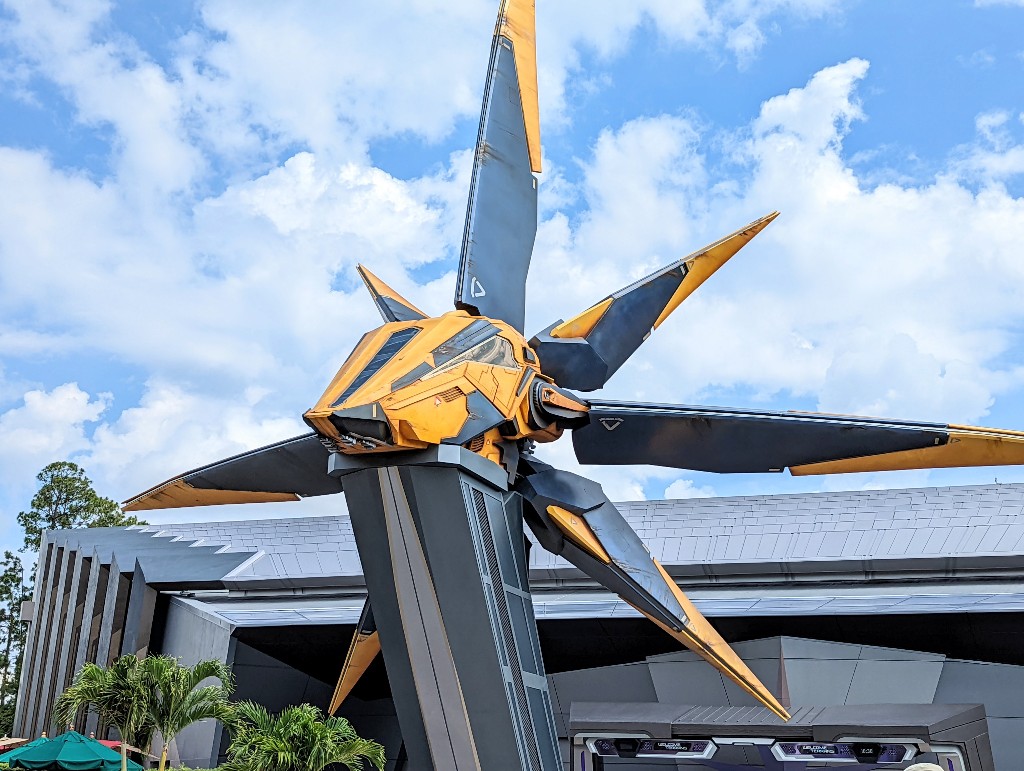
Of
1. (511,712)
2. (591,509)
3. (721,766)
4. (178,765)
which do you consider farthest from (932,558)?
(178,765)

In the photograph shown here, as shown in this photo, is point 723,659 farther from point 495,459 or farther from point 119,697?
point 119,697

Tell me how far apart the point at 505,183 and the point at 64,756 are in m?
14.0

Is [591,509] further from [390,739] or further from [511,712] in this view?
[390,739]

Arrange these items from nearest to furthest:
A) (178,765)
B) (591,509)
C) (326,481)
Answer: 1. (591,509)
2. (326,481)
3. (178,765)

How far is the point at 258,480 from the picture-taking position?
14.8 metres

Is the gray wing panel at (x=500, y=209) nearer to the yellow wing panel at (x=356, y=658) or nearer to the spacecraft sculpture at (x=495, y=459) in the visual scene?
the spacecraft sculpture at (x=495, y=459)

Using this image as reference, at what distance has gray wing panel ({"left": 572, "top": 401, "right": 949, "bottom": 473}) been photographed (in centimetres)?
1263

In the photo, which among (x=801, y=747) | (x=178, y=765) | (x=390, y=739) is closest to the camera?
(x=801, y=747)

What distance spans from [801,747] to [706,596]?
19.5ft

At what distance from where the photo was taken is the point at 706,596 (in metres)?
21.5

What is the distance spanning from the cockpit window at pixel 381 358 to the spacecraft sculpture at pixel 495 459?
3 cm

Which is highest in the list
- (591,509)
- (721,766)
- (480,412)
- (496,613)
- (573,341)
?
(573,341)

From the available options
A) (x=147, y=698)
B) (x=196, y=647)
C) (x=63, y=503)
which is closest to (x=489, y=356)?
(x=147, y=698)

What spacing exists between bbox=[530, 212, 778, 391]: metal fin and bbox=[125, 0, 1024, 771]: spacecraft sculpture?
0.03m
